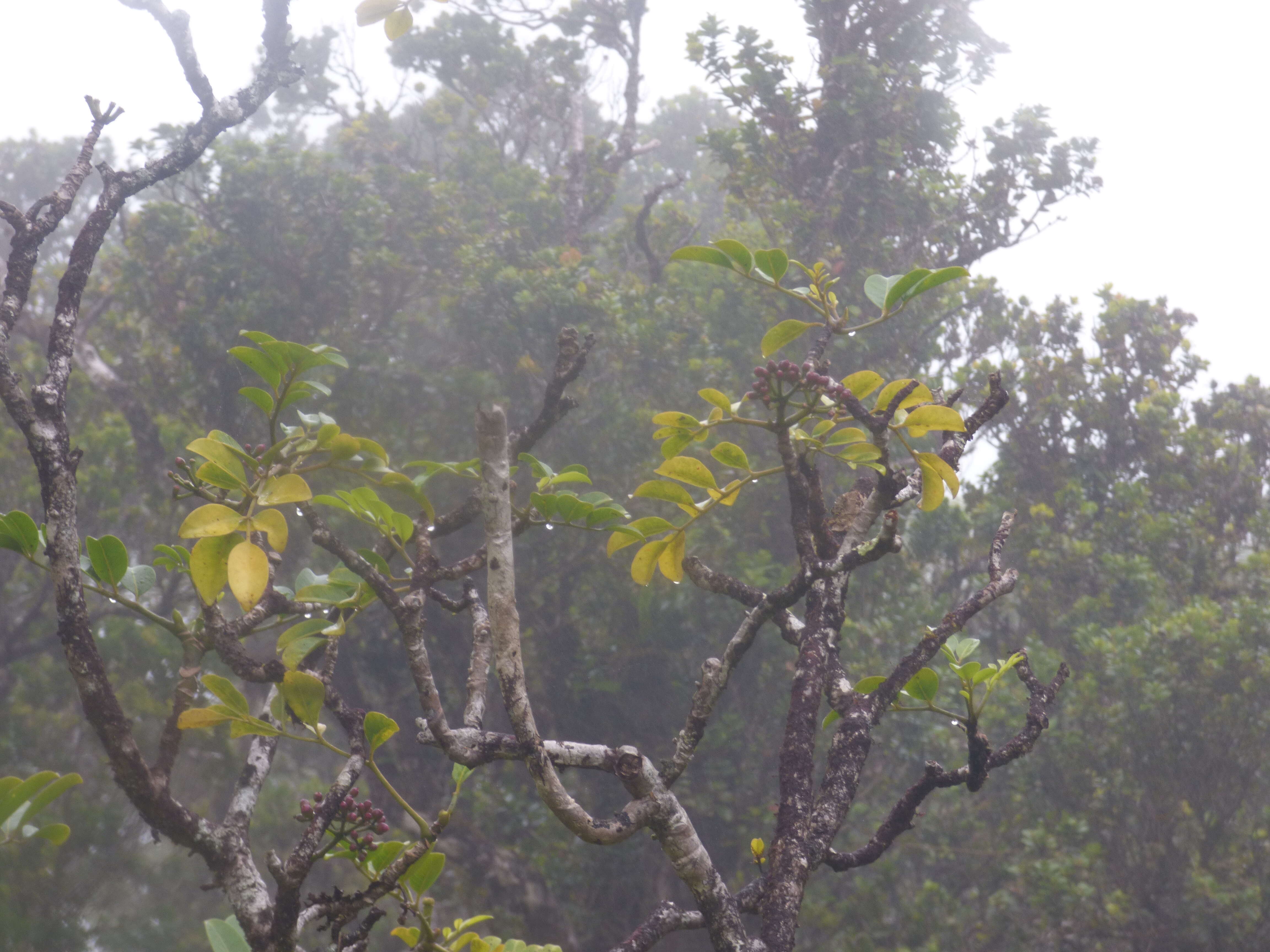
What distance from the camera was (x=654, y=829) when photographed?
0.77 meters

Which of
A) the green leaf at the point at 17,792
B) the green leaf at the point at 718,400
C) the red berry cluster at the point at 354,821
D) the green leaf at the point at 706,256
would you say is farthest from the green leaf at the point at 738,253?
the green leaf at the point at 17,792

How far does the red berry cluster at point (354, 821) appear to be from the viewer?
2.61 feet

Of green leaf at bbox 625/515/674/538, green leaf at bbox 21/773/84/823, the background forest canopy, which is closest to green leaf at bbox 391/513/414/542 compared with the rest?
green leaf at bbox 625/515/674/538

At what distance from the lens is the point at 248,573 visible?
0.67 meters

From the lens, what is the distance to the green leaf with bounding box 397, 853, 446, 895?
0.81 m

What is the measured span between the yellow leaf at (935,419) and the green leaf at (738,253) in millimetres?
208

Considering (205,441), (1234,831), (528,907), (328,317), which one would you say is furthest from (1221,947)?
(328,317)

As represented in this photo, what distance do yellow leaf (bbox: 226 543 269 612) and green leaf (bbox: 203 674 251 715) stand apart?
120 millimetres

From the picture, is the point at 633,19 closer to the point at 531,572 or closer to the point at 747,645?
A: the point at 531,572

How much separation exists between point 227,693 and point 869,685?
670 mm

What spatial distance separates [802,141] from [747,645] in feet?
17.1

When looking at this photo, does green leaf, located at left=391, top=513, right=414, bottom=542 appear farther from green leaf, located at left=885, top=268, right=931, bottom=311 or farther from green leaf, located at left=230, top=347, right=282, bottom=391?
green leaf, located at left=885, top=268, right=931, bottom=311

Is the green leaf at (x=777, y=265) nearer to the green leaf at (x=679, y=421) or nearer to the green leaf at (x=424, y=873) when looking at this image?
the green leaf at (x=679, y=421)

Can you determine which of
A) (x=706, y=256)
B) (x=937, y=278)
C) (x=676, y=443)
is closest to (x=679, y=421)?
(x=676, y=443)
